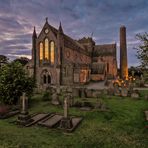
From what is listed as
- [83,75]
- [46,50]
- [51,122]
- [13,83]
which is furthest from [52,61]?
[51,122]

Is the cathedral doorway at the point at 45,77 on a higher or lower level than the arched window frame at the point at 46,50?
lower

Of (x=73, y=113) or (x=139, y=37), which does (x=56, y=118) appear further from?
(x=139, y=37)

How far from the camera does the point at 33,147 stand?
6496mm

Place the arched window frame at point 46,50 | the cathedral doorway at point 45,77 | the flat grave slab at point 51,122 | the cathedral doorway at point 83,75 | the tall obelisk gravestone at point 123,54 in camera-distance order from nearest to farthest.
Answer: the flat grave slab at point 51,122, the cathedral doorway at point 45,77, the arched window frame at point 46,50, the cathedral doorway at point 83,75, the tall obelisk gravestone at point 123,54

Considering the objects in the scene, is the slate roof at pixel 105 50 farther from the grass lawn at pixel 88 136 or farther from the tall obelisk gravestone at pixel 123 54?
the grass lawn at pixel 88 136

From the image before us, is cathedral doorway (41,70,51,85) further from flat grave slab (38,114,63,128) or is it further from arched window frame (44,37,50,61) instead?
flat grave slab (38,114,63,128)

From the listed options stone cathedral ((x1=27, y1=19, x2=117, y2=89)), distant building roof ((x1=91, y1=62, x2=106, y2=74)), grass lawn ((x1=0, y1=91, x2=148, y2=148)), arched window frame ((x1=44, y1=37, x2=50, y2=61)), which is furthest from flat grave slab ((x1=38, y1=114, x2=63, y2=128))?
distant building roof ((x1=91, y1=62, x2=106, y2=74))

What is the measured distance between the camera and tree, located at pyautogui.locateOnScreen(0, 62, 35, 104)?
14.8m

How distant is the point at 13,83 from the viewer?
14891mm

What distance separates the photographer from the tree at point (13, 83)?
14.8 metres

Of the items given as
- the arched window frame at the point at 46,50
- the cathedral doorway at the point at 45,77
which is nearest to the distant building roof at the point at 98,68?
the cathedral doorway at the point at 45,77

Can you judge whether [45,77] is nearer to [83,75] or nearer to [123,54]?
[83,75]

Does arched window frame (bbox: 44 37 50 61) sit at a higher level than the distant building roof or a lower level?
higher

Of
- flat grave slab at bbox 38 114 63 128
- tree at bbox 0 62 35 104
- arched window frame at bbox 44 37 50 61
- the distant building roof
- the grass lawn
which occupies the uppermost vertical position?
arched window frame at bbox 44 37 50 61
